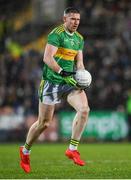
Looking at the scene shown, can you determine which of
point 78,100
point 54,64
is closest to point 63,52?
point 54,64

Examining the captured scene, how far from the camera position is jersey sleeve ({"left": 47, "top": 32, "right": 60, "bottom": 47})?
11.1 meters

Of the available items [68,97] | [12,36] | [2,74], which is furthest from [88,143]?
[68,97]

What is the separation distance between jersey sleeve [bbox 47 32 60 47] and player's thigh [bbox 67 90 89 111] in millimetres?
841

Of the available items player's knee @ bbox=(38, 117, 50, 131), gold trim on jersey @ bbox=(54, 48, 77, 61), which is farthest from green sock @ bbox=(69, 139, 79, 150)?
gold trim on jersey @ bbox=(54, 48, 77, 61)

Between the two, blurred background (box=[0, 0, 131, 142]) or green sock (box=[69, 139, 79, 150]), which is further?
blurred background (box=[0, 0, 131, 142])

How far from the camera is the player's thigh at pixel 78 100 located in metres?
11.0

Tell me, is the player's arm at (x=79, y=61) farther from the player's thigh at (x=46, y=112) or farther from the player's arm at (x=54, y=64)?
the player's thigh at (x=46, y=112)

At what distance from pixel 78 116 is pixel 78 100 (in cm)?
26

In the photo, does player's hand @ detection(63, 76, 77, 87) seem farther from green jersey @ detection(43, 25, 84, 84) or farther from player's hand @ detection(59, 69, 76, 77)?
green jersey @ detection(43, 25, 84, 84)

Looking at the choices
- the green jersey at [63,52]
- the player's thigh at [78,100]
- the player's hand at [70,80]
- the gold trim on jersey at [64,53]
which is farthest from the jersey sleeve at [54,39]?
the player's thigh at [78,100]

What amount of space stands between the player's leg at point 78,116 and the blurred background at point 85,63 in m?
11.8

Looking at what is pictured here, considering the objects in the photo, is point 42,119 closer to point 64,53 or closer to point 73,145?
point 73,145

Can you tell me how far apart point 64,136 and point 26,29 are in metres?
5.85

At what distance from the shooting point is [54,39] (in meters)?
11.1
